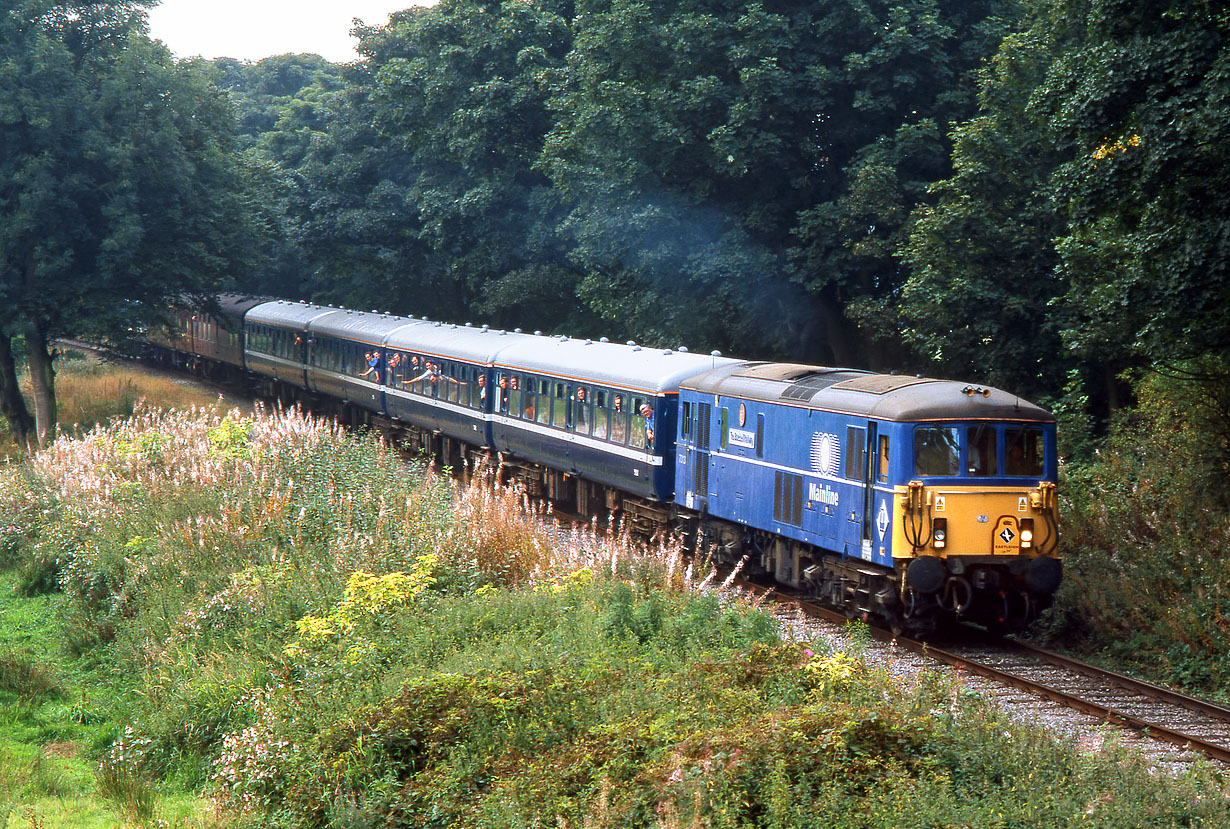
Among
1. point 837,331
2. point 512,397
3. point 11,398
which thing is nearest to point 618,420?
point 512,397

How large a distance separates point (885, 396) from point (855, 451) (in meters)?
0.71

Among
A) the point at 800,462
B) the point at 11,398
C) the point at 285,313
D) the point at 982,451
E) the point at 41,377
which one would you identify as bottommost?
the point at 11,398

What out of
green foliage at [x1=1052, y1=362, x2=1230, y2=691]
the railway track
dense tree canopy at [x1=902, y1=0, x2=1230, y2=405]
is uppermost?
dense tree canopy at [x1=902, y1=0, x2=1230, y2=405]

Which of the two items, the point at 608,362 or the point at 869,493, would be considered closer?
the point at 869,493

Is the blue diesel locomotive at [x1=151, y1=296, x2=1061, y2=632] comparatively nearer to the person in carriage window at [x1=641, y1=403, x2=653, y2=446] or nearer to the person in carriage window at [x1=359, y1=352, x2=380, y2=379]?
the person in carriage window at [x1=641, y1=403, x2=653, y2=446]

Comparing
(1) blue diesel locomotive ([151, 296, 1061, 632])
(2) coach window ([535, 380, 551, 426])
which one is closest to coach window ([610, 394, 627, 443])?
(1) blue diesel locomotive ([151, 296, 1061, 632])

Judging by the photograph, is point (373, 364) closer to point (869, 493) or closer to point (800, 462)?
point (800, 462)

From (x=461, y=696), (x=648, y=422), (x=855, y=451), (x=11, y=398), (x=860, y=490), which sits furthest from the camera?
(x=11, y=398)

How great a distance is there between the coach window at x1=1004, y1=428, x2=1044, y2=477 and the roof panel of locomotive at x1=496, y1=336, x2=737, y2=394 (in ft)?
19.2

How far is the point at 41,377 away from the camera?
3181cm

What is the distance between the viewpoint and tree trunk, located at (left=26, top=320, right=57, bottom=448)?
3117 centimetres

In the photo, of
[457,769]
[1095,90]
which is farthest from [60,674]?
[1095,90]

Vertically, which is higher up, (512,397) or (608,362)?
(608,362)

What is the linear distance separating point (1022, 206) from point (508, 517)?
12.5m
